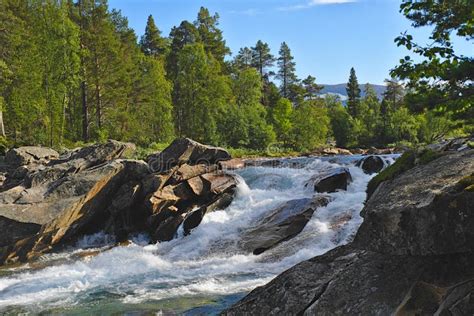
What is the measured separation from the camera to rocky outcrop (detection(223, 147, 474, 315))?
4.75 m

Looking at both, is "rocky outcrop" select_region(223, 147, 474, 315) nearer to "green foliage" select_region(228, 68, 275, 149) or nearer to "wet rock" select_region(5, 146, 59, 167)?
"wet rock" select_region(5, 146, 59, 167)

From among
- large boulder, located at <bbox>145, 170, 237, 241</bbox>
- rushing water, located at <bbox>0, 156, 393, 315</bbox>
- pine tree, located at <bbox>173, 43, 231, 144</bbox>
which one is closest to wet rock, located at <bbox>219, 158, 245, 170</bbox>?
large boulder, located at <bbox>145, 170, 237, 241</bbox>

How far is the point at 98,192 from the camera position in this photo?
19.2m

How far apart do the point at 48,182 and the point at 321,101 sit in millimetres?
80789

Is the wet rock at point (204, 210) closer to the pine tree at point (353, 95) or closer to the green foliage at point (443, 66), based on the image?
the green foliage at point (443, 66)

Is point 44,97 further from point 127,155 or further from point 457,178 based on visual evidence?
point 457,178

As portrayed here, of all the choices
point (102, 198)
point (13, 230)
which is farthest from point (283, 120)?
point (13, 230)

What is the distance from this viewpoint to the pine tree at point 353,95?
86938 mm

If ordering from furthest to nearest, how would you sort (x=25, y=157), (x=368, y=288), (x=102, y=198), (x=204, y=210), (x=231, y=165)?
(x=25, y=157)
(x=231, y=165)
(x=102, y=198)
(x=204, y=210)
(x=368, y=288)

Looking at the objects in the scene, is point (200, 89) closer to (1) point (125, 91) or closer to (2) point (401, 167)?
(1) point (125, 91)

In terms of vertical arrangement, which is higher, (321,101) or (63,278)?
(321,101)

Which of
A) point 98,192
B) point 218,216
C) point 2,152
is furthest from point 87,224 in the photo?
point 2,152

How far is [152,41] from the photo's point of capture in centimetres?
6862

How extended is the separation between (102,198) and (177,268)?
7207 mm
